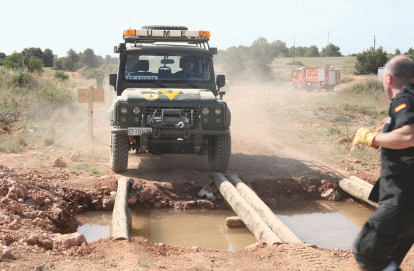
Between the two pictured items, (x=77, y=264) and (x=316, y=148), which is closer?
(x=77, y=264)

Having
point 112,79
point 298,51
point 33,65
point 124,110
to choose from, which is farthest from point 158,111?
point 298,51

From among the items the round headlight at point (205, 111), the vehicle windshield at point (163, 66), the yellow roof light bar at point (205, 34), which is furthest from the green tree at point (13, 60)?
the round headlight at point (205, 111)

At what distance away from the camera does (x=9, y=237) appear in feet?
13.4

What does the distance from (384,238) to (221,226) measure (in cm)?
351

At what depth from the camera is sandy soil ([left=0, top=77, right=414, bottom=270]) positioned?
390 centimetres

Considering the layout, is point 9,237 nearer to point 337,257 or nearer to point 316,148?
point 337,257

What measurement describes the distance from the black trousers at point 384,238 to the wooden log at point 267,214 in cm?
160

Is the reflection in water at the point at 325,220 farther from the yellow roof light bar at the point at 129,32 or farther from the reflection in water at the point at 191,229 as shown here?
the yellow roof light bar at the point at 129,32

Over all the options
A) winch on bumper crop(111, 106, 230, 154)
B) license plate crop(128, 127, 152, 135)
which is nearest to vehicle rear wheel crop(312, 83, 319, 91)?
winch on bumper crop(111, 106, 230, 154)

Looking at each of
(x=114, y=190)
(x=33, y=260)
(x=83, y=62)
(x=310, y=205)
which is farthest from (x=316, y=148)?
(x=83, y=62)

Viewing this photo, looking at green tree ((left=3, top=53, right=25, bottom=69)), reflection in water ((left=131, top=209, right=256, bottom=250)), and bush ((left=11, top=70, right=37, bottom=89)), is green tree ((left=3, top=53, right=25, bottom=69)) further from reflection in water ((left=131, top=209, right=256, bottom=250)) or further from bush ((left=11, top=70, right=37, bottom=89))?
reflection in water ((left=131, top=209, right=256, bottom=250))

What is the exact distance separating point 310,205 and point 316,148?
381 cm

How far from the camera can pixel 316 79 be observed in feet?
101

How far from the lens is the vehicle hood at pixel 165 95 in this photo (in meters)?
6.87
